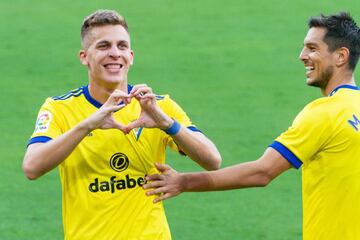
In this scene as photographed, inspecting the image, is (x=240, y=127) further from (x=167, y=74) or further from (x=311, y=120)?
(x=311, y=120)

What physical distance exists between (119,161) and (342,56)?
1.47m

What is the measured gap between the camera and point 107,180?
6.23 meters

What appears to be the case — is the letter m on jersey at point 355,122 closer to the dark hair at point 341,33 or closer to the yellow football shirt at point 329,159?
the yellow football shirt at point 329,159

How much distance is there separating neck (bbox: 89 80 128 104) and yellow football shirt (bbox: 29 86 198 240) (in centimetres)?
14

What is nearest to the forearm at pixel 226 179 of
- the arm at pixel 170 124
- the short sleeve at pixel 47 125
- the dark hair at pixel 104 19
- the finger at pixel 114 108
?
the arm at pixel 170 124

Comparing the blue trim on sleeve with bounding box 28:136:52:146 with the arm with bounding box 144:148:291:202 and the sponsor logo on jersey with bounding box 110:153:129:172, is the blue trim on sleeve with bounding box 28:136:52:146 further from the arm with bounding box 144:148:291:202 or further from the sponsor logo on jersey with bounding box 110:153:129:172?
the arm with bounding box 144:148:291:202

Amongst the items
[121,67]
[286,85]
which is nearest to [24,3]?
[286,85]

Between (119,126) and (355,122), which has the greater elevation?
(119,126)

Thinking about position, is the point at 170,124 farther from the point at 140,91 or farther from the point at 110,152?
the point at 110,152

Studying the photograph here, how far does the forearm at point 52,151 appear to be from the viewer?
232 inches

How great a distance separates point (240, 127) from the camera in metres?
12.4

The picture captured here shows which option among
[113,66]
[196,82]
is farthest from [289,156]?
[196,82]

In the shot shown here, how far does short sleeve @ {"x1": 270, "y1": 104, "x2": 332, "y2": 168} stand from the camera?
598 centimetres

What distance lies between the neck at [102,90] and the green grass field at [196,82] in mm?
3845
